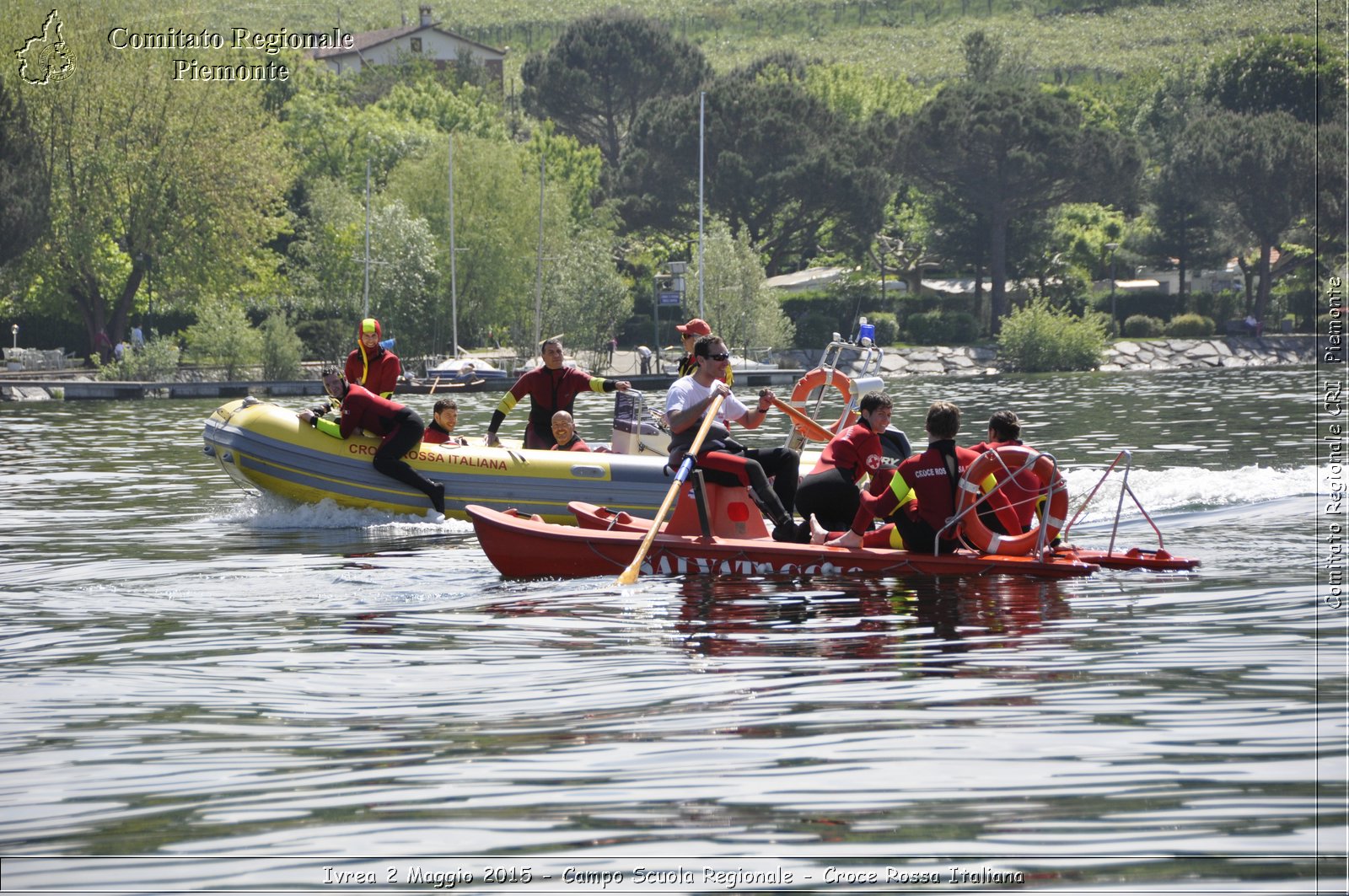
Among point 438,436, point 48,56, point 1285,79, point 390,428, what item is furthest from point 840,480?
point 1285,79

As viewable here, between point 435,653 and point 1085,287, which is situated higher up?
point 1085,287

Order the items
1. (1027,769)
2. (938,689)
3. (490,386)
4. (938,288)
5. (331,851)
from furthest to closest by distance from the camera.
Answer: (938,288) → (490,386) → (938,689) → (1027,769) → (331,851)

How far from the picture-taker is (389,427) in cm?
1698

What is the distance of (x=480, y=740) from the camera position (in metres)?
8.06

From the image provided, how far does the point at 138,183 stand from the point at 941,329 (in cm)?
3454

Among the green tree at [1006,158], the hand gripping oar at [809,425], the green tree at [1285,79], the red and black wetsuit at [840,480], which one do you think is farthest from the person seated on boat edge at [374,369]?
the green tree at [1285,79]

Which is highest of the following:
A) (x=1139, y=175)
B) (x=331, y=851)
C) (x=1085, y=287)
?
(x=1139, y=175)

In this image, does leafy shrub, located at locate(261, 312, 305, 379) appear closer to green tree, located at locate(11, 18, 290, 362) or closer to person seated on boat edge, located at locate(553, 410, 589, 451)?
green tree, located at locate(11, 18, 290, 362)

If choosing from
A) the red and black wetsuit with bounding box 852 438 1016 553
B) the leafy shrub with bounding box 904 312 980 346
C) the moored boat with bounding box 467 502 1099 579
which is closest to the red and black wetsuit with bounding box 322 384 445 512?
the moored boat with bounding box 467 502 1099 579

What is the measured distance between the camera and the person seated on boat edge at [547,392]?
55.9ft

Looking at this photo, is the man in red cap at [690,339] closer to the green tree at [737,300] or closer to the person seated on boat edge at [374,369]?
the person seated on boat edge at [374,369]

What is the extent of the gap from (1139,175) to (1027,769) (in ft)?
237

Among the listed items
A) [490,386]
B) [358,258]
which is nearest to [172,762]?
[490,386]

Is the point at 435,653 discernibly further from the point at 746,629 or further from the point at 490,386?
the point at 490,386
